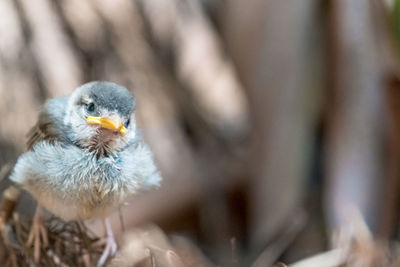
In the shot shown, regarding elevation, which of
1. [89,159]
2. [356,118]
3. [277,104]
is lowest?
[356,118]

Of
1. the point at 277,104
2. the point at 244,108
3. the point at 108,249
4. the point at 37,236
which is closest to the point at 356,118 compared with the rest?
the point at 277,104

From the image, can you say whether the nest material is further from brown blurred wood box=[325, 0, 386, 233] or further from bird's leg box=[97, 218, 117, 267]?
brown blurred wood box=[325, 0, 386, 233]

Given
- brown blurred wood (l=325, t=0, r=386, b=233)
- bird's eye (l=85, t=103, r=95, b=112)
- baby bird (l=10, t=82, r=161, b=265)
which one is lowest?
brown blurred wood (l=325, t=0, r=386, b=233)

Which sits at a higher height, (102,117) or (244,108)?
(102,117)

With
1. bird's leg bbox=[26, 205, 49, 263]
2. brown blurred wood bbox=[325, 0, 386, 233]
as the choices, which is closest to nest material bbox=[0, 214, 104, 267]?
bird's leg bbox=[26, 205, 49, 263]

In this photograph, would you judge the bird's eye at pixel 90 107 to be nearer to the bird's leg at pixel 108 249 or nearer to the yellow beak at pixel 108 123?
the yellow beak at pixel 108 123

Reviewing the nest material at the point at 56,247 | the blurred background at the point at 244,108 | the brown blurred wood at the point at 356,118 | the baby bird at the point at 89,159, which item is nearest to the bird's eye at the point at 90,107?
the baby bird at the point at 89,159

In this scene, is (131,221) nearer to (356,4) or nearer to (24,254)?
(24,254)

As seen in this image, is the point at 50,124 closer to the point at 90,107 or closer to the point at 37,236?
the point at 90,107
